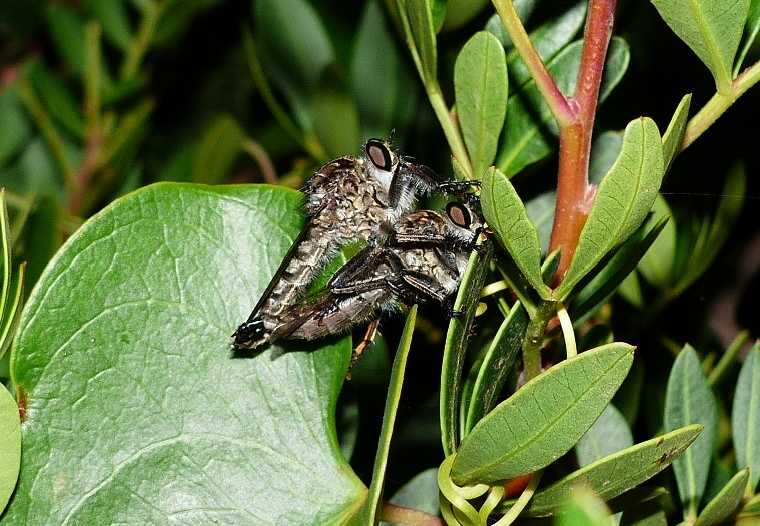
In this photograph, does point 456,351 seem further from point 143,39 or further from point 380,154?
point 143,39

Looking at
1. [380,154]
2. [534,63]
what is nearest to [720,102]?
[534,63]

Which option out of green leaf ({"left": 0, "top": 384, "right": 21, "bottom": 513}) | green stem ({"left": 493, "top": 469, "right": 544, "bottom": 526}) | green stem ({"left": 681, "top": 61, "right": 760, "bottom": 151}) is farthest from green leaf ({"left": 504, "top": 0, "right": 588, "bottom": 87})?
green leaf ({"left": 0, "top": 384, "right": 21, "bottom": 513})

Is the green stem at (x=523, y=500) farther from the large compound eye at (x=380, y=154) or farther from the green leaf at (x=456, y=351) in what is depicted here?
the large compound eye at (x=380, y=154)

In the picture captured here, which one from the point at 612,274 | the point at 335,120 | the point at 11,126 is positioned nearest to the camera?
the point at 612,274

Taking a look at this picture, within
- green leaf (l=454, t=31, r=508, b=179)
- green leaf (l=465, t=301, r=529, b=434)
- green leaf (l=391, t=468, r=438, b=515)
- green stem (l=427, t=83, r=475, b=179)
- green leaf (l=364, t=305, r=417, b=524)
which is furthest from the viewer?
green leaf (l=391, t=468, r=438, b=515)

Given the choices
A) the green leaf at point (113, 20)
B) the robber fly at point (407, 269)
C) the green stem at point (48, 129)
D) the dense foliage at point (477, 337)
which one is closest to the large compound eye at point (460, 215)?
the robber fly at point (407, 269)

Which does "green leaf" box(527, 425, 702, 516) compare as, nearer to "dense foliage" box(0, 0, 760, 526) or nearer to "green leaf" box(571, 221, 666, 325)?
"dense foliage" box(0, 0, 760, 526)
